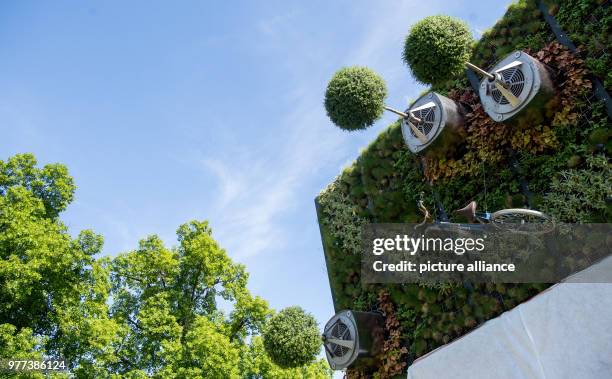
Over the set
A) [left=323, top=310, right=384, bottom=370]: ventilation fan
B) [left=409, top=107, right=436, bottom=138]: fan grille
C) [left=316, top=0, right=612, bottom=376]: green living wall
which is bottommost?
[left=323, top=310, right=384, bottom=370]: ventilation fan

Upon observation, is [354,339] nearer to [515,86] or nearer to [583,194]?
[583,194]

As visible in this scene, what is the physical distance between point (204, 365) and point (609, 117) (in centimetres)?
1268

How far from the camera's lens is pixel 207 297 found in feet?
58.9

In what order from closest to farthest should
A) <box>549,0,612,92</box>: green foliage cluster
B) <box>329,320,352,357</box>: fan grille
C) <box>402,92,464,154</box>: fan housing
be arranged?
<box>549,0,612,92</box>: green foliage cluster, <box>402,92,464,154</box>: fan housing, <box>329,320,352,357</box>: fan grille

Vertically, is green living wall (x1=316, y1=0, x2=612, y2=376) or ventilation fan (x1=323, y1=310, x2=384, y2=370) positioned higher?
green living wall (x1=316, y1=0, x2=612, y2=376)

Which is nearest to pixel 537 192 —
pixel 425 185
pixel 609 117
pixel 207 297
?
pixel 609 117

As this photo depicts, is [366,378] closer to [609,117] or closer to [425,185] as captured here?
[425,185]

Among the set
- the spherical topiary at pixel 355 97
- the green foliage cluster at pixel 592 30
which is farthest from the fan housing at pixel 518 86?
the spherical topiary at pixel 355 97

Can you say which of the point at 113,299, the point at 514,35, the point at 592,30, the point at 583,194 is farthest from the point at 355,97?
the point at 113,299

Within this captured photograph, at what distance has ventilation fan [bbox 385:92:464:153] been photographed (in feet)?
25.7

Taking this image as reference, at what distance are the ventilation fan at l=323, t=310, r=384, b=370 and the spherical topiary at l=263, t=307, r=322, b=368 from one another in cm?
35

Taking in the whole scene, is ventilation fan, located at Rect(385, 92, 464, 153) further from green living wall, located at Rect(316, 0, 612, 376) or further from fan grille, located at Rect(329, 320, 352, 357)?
fan grille, located at Rect(329, 320, 352, 357)

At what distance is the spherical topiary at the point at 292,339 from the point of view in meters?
9.20

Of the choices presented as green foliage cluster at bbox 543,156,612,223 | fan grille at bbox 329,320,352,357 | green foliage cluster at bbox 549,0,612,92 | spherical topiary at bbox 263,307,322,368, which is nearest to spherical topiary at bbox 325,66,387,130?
green foliage cluster at bbox 549,0,612,92
